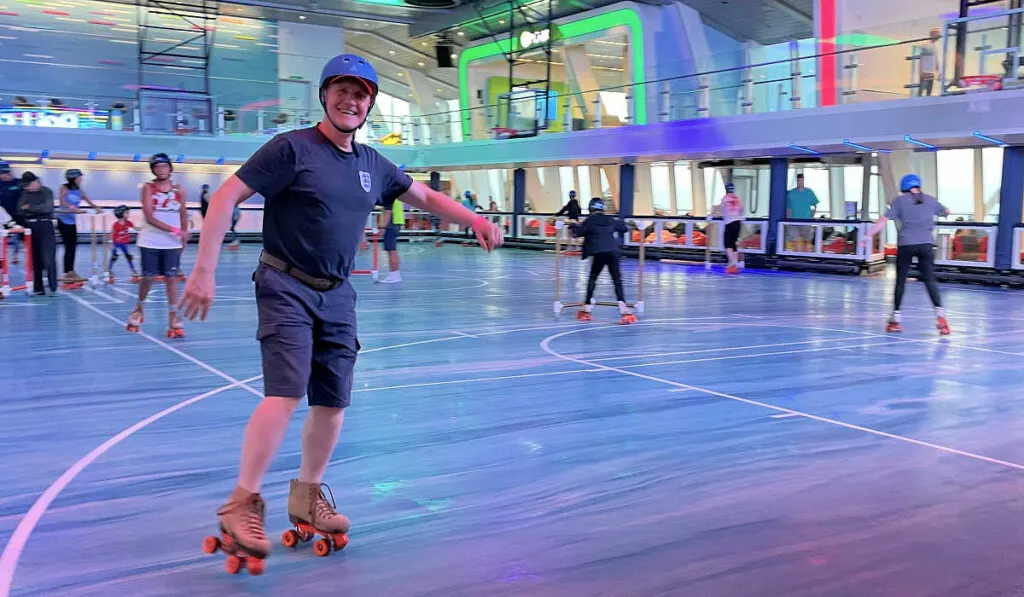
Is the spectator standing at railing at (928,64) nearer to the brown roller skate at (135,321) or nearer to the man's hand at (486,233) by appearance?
the brown roller skate at (135,321)

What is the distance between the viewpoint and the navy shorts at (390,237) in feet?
51.4

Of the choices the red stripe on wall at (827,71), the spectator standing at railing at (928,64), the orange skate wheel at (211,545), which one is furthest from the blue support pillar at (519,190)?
the orange skate wheel at (211,545)

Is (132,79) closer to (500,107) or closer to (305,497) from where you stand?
(500,107)

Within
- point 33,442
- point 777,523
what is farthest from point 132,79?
point 777,523

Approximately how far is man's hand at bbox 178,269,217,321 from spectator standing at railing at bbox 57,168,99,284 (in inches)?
468

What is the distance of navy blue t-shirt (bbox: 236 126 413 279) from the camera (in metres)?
3.00

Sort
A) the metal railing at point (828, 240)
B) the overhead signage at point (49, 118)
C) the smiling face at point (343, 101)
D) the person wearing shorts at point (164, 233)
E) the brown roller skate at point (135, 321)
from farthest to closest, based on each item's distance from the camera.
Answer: the overhead signage at point (49, 118)
the metal railing at point (828, 240)
the brown roller skate at point (135, 321)
the person wearing shorts at point (164, 233)
the smiling face at point (343, 101)

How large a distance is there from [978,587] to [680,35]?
28824 millimetres

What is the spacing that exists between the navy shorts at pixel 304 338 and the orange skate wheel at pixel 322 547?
0.50 metres

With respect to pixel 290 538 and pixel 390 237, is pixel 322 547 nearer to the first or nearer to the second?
pixel 290 538

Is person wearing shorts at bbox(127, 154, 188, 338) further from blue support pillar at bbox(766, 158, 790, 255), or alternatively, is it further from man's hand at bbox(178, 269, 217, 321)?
blue support pillar at bbox(766, 158, 790, 255)

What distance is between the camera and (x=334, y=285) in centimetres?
322

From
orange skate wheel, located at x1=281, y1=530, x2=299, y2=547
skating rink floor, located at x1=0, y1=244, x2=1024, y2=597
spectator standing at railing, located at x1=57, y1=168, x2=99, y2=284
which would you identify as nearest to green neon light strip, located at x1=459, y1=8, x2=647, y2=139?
spectator standing at railing, located at x1=57, y1=168, x2=99, y2=284

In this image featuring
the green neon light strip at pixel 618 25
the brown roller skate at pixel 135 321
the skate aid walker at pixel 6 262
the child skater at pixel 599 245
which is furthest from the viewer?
the green neon light strip at pixel 618 25
